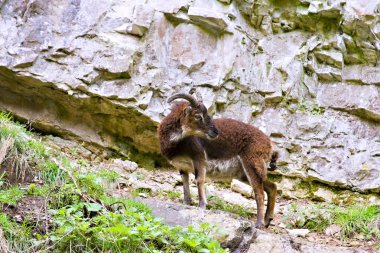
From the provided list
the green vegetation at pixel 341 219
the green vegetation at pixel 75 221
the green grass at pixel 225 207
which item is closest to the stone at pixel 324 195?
the green vegetation at pixel 341 219

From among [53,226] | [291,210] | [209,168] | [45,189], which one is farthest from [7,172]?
[291,210]

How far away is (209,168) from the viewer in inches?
316

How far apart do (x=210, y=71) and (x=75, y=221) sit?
232 inches

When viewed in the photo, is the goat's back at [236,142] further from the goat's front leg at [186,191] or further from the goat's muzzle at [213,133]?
the goat's front leg at [186,191]

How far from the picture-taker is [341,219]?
7.87 metres

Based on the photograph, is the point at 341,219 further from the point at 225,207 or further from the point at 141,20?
the point at 141,20

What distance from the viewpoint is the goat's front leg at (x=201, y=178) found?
7.52 meters

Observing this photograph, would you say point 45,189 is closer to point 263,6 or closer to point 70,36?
point 70,36

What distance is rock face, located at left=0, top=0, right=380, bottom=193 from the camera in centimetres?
966

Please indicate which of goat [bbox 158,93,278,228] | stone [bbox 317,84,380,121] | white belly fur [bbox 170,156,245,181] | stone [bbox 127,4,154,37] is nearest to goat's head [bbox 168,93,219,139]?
goat [bbox 158,93,278,228]

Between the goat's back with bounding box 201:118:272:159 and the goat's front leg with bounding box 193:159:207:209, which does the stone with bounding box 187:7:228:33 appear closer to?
the goat's back with bounding box 201:118:272:159

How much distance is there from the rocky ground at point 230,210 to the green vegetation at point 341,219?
8cm

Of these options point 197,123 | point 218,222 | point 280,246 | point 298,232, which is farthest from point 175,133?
point 280,246

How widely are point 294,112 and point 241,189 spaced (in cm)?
212
